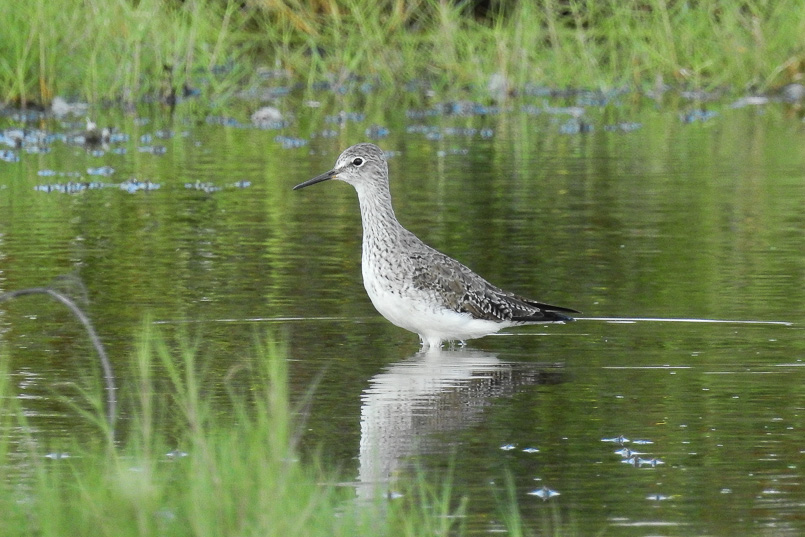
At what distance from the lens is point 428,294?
799 cm

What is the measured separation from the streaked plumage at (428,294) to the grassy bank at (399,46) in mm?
10686

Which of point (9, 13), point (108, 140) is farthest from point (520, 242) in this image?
point (9, 13)

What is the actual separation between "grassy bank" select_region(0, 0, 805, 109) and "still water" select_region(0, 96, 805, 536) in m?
2.19

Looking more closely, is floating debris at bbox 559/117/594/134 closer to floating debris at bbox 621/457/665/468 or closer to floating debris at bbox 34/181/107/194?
floating debris at bbox 34/181/107/194

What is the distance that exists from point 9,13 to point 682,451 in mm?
13401

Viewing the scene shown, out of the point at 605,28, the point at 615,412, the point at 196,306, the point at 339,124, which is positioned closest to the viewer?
the point at 615,412

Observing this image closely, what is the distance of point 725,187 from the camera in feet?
44.6

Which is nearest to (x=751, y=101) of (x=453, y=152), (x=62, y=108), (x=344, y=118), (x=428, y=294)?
(x=344, y=118)

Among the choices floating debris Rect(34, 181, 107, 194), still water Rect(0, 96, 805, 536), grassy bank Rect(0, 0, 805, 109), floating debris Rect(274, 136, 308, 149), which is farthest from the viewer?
grassy bank Rect(0, 0, 805, 109)

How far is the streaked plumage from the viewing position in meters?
7.98

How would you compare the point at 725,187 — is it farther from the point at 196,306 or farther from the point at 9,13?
the point at 9,13

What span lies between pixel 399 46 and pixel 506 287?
46.6 feet

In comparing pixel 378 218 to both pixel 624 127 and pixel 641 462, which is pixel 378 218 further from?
pixel 624 127

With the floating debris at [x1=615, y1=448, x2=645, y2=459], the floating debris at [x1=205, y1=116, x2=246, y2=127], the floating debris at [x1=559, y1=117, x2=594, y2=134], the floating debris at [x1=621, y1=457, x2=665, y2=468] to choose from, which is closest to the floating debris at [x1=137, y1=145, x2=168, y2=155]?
the floating debris at [x1=205, y1=116, x2=246, y2=127]
